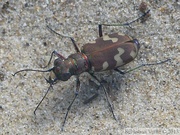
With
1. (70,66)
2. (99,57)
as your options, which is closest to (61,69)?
(70,66)

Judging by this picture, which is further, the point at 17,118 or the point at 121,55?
the point at 17,118

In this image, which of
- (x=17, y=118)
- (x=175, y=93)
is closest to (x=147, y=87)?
(x=175, y=93)

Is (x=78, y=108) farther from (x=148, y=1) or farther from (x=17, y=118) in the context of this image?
(x=148, y=1)

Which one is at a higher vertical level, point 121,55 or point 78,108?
point 121,55

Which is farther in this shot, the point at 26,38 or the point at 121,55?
the point at 26,38

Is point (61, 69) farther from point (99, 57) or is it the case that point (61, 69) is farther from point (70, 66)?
point (99, 57)

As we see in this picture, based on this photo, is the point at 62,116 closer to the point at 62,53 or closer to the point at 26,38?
the point at 62,53

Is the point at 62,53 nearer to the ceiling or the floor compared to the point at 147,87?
nearer to the ceiling

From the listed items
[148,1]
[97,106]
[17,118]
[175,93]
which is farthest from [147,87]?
[17,118]

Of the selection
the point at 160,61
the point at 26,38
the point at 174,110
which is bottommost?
the point at 174,110
